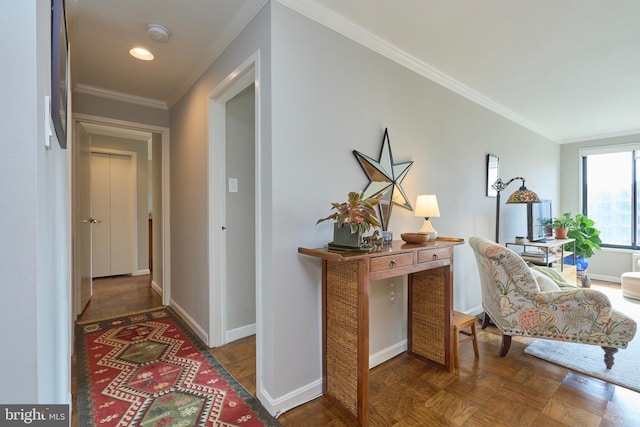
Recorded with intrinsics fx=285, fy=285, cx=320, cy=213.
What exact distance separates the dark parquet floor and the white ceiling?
97.5 inches

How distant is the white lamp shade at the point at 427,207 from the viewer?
2.27 m

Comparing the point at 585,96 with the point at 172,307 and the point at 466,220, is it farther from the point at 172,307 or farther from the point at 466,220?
the point at 172,307

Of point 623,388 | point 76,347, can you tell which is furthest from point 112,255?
point 623,388

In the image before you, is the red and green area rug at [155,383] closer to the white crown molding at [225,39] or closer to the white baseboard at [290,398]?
the white baseboard at [290,398]

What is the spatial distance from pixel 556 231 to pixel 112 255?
7.15 metres

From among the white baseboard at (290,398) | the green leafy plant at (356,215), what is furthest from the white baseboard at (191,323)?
the green leafy plant at (356,215)

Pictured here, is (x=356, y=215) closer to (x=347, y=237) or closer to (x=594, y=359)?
(x=347, y=237)

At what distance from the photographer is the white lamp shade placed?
2.27 m

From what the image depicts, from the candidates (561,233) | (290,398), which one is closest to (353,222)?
(290,398)

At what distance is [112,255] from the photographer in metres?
5.08

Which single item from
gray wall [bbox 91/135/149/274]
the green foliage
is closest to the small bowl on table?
the green foliage

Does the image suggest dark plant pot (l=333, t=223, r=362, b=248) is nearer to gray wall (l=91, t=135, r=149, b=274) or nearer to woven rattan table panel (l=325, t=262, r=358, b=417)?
woven rattan table panel (l=325, t=262, r=358, b=417)

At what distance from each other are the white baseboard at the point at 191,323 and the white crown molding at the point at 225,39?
234cm

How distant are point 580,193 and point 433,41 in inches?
195
